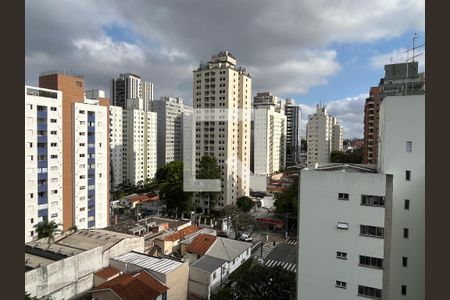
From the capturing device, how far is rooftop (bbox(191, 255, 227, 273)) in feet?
39.4

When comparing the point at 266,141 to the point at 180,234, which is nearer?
the point at 180,234

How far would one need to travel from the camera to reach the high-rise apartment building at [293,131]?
5341cm

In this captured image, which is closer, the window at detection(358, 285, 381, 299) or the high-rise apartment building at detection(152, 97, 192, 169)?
the window at detection(358, 285, 381, 299)

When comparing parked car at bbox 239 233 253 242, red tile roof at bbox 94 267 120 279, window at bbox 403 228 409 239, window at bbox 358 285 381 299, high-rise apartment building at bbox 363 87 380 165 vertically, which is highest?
high-rise apartment building at bbox 363 87 380 165

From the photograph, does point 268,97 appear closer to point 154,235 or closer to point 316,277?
point 154,235

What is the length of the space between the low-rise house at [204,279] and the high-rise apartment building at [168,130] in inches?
1190

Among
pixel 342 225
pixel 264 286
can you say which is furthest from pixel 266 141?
pixel 342 225

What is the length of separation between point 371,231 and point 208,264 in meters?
7.84

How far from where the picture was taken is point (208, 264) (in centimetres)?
1254

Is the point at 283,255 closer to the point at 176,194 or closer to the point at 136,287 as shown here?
the point at 176,194

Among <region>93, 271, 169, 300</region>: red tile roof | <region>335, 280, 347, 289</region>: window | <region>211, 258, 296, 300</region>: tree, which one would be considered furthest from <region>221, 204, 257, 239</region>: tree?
<region>335, 280, 347, 289</region>: window

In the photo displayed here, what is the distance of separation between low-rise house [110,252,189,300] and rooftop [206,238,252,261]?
8.13 feet

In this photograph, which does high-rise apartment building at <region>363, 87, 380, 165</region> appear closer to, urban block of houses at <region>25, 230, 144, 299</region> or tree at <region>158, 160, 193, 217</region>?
tree at <region>158, 160, 193, 217</region>

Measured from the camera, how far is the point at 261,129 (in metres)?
38.2
